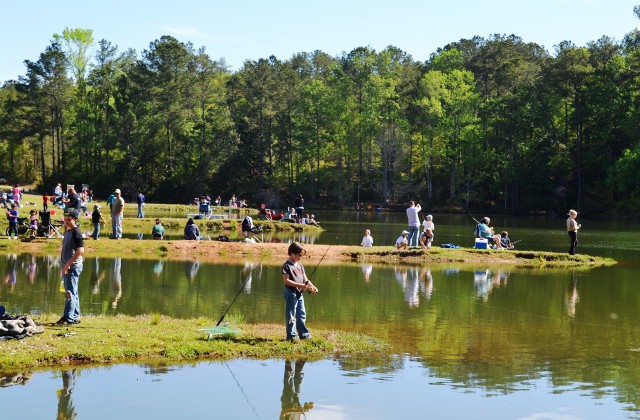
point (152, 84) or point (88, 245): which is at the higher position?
point (152, 84)

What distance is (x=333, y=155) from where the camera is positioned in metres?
103

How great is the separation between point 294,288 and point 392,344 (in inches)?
103

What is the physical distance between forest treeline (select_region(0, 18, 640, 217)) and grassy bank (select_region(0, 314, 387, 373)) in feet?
248

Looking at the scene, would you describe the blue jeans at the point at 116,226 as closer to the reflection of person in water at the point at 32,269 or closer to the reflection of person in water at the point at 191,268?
the reflection of person in water at the point at 32,269

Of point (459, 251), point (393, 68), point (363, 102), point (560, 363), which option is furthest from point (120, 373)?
point (393, 68)

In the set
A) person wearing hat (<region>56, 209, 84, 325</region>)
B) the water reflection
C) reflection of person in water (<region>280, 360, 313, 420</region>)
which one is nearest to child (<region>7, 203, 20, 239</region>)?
the water reflection

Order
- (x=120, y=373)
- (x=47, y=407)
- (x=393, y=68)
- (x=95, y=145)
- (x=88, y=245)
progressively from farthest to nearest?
(x=393, y=68) < (x=95, y=145) < (x=88, y=245) < (x=120, y=373) < (x=47, y=407)

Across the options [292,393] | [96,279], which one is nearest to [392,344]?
[292,393]

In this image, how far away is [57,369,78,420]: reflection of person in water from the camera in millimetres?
10359

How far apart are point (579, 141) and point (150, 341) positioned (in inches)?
3212

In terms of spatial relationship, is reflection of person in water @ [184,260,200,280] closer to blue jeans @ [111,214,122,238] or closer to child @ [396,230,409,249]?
blue jeans @ [111,214,122,238]

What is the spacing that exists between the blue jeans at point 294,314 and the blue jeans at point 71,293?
386 centimetres

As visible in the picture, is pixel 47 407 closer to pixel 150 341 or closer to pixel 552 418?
pixel 150 341

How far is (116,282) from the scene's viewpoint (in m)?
23.0
